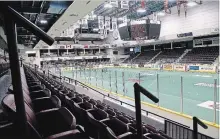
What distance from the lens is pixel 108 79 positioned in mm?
16500

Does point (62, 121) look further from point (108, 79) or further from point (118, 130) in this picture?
point (108, 79)

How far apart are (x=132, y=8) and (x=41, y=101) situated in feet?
88.8

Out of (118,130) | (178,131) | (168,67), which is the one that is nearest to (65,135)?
(118,130)

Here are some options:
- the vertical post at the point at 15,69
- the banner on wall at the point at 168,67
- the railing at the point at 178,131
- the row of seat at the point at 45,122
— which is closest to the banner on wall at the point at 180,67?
the banner on wall at the point at 168,67

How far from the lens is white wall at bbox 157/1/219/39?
915 inches

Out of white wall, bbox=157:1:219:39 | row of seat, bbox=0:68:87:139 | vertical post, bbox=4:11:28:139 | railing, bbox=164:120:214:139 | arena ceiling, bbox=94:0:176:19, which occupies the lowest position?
railing, bbox=164:120:214:139

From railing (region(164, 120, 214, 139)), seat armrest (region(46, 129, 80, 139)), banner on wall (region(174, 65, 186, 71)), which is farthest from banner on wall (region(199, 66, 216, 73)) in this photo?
seat armrest (region(46, 129, 80, 139))

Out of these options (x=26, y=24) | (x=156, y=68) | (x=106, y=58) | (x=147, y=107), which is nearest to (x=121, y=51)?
(x=106, y=58)

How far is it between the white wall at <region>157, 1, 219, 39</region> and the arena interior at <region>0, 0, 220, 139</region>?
12cm

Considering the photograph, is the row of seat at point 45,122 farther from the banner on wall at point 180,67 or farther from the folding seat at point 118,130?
the banner on wall at point 180,67

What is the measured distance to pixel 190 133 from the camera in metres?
4.00

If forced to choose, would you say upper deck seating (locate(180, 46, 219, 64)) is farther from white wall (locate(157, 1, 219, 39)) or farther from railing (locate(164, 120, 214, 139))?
railing (locate(164, 120, 214, 139))

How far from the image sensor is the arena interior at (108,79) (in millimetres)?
1355

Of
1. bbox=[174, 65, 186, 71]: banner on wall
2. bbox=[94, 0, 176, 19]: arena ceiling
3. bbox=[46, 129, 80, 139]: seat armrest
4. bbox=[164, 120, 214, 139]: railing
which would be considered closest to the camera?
bbox=[46, 129, 80, 139]: seat armrest
